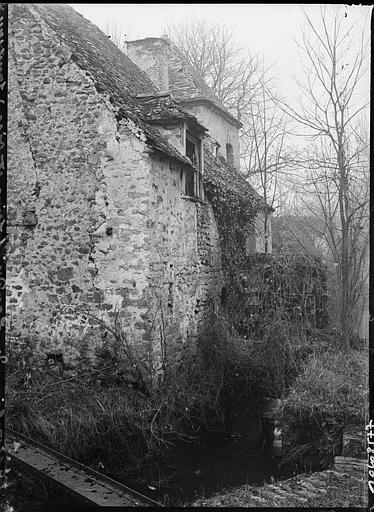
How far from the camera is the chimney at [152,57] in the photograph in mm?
17562

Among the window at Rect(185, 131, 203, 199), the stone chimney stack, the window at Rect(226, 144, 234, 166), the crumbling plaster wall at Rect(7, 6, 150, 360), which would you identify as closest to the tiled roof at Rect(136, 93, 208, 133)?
the window at Rect(185, 131, 203, 199)

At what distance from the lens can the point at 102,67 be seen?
10914 mm

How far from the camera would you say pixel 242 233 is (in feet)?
47.1

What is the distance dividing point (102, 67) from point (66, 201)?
3420 millimetres

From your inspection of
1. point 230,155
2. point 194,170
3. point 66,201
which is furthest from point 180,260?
point 230,155

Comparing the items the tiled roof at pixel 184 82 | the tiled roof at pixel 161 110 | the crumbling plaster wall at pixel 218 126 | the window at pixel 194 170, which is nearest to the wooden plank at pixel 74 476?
the window at pixel 194 170

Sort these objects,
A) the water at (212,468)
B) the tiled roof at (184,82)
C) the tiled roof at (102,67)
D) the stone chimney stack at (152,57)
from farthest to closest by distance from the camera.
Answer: the tiled roof at (184,82) → the stone chimney stack at (152,57) → the tiled roof at (102,67) → the water at (212,468)

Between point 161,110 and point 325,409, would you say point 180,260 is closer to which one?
point 161,110

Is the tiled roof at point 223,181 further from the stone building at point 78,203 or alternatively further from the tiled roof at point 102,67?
the stone building at point 78,203

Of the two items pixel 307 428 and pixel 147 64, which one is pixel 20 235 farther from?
pixel 147 64

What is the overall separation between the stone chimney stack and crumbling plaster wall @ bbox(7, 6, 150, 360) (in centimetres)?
861

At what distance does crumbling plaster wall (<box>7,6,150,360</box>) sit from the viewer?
30.0ft

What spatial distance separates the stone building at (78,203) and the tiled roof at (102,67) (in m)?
0.05

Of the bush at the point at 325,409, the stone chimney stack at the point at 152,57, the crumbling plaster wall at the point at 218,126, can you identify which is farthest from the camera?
the crumbling plaster wall at the point at 218,126
